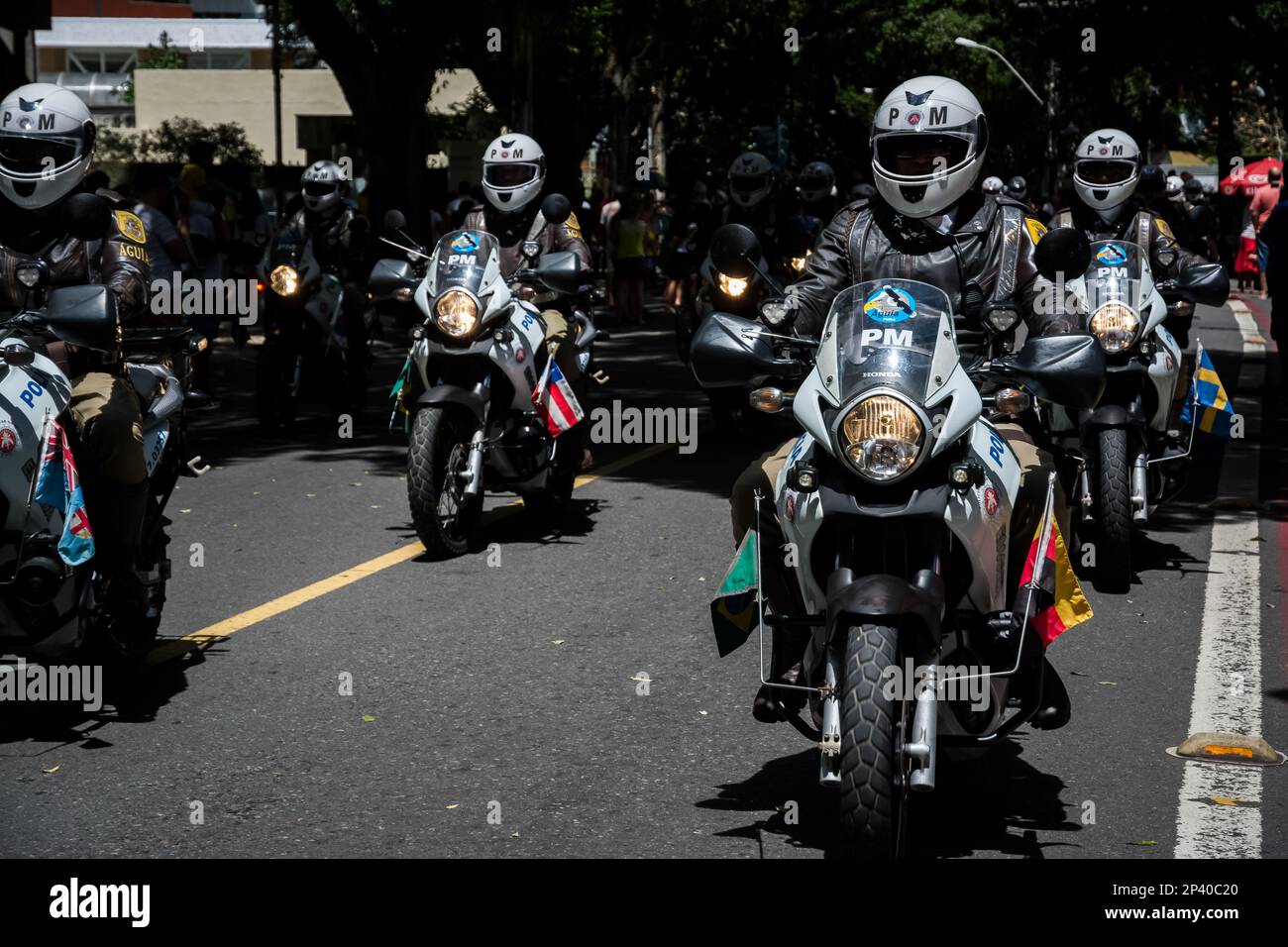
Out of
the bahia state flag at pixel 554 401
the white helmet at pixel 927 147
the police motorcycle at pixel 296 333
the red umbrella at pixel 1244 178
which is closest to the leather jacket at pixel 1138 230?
the bahia state flag at pixel 554 401

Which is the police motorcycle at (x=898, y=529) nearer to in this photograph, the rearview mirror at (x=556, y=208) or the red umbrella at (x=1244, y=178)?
the rearview mirror at (x=556, y=208)

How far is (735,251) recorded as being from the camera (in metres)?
5.24

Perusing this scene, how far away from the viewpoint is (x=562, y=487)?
1025 cm

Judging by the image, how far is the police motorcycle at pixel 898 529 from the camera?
14.6ft

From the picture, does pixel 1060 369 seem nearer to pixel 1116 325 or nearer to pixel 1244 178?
pixel 1116 325

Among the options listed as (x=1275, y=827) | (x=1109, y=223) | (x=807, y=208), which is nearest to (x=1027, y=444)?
(x=1275, y=827)

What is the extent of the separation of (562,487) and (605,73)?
25.0m

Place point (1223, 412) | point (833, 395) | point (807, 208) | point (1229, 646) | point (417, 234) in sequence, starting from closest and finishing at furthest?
point (833, 395), point (1229, 646), point (1223, 412), point (807, 208), point (417, 234)

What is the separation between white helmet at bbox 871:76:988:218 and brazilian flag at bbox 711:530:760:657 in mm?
1231

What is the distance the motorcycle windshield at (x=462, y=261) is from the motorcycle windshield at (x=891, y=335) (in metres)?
4.51

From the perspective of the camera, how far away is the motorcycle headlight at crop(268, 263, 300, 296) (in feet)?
45.7

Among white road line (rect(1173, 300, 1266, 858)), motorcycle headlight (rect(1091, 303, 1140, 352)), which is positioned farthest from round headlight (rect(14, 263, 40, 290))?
motorcycle headlight (rect(1091, 303, 1140, 352))

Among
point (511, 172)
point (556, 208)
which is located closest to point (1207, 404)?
point (556, 208)

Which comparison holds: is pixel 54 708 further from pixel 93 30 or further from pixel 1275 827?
pixel 93 30
